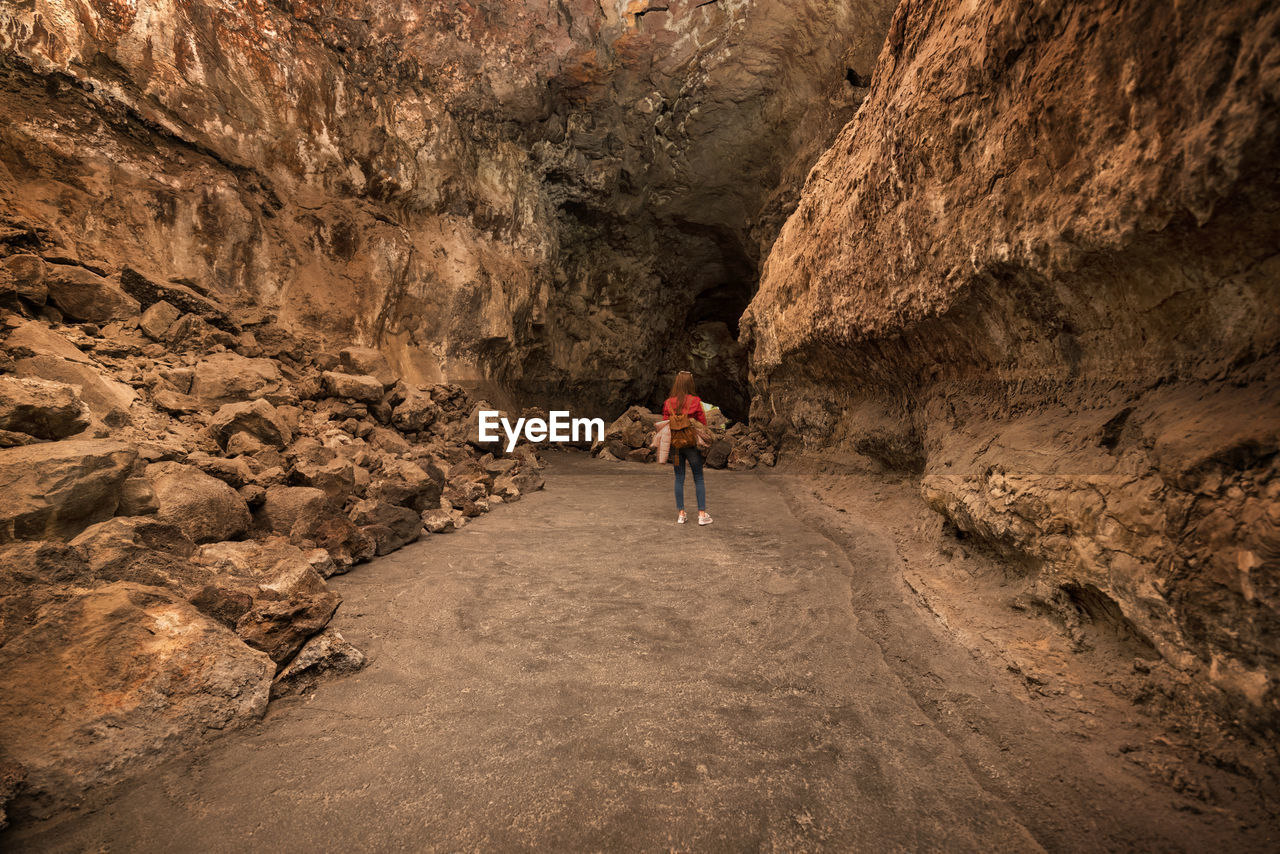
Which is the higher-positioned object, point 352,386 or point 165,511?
point 352,386

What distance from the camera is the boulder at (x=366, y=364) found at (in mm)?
6727

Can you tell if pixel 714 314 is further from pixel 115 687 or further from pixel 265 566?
pixel 115 687

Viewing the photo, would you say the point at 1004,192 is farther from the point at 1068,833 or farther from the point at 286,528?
the point at 286,528

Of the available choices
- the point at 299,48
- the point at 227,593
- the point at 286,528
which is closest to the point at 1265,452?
the point at 227,593

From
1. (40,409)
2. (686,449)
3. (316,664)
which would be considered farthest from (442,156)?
(316,664)

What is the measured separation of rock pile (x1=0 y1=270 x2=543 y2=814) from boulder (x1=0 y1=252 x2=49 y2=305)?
16 mm

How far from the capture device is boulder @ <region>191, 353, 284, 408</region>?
15.5 ft

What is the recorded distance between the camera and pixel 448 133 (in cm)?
939

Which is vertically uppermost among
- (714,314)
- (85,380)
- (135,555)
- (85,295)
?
(714,314)

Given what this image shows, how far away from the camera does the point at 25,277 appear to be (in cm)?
409

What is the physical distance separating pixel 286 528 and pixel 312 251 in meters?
5.50

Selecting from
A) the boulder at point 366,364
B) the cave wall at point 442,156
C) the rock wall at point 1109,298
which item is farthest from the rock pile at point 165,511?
the rock wall at point 1109,298

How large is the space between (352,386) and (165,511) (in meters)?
3.22

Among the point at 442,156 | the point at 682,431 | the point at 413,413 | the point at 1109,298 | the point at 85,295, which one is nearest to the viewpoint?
the point at 1109,298
